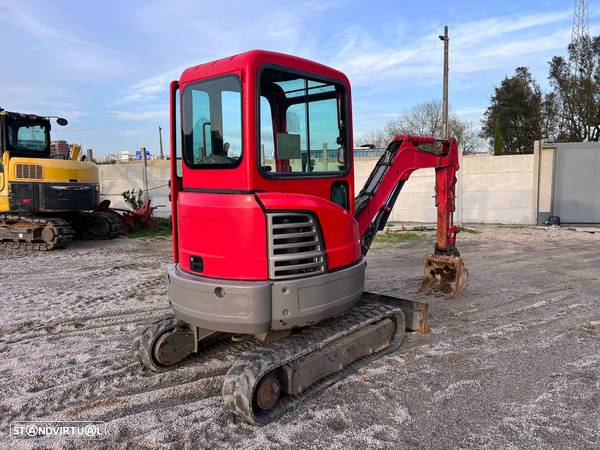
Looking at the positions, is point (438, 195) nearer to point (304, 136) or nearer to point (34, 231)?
point (304, 136)

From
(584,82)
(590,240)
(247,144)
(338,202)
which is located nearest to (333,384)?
(338,202)

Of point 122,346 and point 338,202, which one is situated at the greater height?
point 338,202

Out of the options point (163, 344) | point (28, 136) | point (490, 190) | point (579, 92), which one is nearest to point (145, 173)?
point (28, 136)

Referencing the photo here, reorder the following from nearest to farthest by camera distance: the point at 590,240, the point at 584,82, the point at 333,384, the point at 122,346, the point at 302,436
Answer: the point at 302,436 < the point at 333,384 < the point at 122,346 < the point at 590,240 < the point at 584,82

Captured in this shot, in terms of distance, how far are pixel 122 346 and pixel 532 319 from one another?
460 cm

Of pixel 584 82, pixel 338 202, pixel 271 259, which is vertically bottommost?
pixel 271 259

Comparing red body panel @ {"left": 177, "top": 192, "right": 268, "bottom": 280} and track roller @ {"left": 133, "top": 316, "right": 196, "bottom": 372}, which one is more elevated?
red body panel @ {"left": 177, "top": 192, "right": 268, "bottom": 280}

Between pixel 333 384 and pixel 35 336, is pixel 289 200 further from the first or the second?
pixel 35 336

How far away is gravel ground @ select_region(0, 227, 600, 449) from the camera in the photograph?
3.28 m

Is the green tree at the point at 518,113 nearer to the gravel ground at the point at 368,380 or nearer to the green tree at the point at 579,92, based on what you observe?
the green tree at the point at 579,92

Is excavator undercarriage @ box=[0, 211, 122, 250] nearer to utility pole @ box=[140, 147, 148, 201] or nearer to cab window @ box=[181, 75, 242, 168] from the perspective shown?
utility pole @ box=[140, 147, 148, 201]

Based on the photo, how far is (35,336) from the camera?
203 inches

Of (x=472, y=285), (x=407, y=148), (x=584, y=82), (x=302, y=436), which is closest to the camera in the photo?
(x=302, y=436)

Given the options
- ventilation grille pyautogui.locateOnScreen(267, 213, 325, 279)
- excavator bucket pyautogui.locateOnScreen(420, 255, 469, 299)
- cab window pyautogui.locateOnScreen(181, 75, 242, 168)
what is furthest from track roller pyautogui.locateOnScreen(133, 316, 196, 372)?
excavator bucket pyautogui.locateOnScreen(420, 255, 469, 299)
